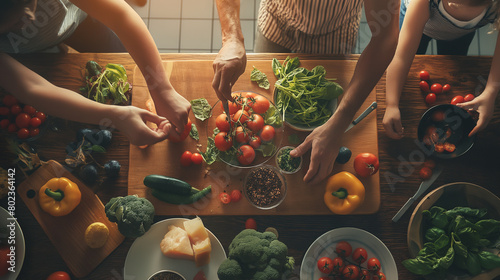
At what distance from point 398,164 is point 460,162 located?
296 millimetres

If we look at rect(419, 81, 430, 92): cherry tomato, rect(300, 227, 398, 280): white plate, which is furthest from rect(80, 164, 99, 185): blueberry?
rect(419, 81, 430, 92): cherry tomato

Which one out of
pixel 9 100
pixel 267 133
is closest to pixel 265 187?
pixel 267 133

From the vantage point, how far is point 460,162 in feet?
5.29

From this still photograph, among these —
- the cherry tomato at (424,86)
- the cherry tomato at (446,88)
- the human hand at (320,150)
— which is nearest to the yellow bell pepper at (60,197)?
the human hand at (320,150)

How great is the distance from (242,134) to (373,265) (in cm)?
80

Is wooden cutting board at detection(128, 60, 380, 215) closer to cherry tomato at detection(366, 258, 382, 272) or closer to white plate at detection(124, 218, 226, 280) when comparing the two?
white plate at detection(124, 218, 226, 280)

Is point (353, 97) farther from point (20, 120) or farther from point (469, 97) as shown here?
point (20, 120)

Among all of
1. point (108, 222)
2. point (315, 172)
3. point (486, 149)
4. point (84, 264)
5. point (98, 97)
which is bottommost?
point (84, 264)

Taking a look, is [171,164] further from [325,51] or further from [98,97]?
[325,51]

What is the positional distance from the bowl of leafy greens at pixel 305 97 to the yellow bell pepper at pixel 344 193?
10.2 inches

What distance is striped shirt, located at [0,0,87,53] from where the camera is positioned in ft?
4.97

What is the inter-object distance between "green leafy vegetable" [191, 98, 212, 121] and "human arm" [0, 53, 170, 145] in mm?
161

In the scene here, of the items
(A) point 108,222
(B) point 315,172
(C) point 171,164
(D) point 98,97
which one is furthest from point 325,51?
→ (A) point 108,222

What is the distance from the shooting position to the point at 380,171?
1.60m
